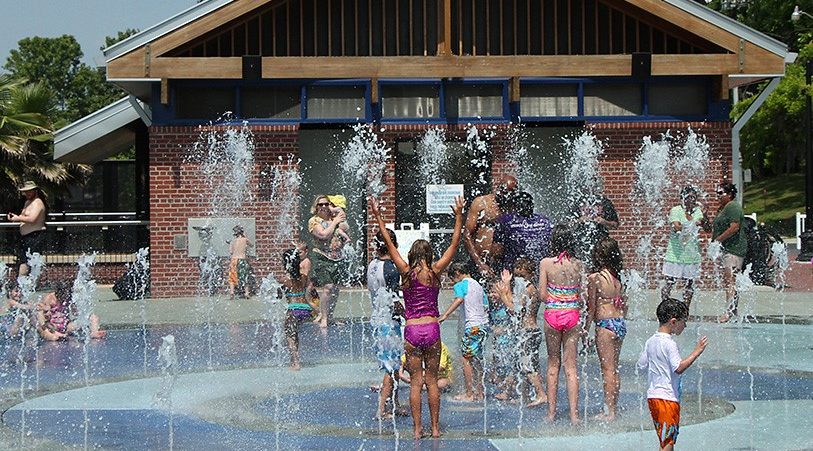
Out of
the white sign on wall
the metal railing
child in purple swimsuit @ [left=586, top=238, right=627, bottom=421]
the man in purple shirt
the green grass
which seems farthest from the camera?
the green grass

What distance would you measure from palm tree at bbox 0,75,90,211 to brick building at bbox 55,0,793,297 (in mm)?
5797

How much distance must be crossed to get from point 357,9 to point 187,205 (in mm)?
4302

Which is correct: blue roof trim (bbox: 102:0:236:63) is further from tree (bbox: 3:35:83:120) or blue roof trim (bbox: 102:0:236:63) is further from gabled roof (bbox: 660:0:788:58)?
tree (bbox: 3:35:83:120)

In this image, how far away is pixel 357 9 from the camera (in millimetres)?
20750

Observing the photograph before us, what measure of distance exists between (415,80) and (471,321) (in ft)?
36.3

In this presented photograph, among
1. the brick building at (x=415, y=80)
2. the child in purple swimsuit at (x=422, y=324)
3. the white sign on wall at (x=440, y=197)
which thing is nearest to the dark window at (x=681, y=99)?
the brick building at (x=415, y=80)

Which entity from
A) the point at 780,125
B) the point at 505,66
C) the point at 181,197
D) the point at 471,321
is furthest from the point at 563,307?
the point at 780,125

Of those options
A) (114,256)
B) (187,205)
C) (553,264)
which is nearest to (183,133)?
(187,205)

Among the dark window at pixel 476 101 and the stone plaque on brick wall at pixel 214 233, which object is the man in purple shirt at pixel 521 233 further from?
the stone plaque on brick wall at pixel 214 233

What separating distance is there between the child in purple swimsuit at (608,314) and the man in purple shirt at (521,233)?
109 centimetres

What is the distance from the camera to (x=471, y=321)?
981 centimetres

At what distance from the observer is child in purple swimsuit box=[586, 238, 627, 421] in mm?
9086

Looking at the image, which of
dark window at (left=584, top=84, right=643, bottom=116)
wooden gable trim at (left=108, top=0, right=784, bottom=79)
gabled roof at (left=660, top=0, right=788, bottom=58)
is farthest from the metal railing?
gabled roof at (left=660, top=0, right=788, bottom=58)

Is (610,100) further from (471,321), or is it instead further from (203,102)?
(471,321)
